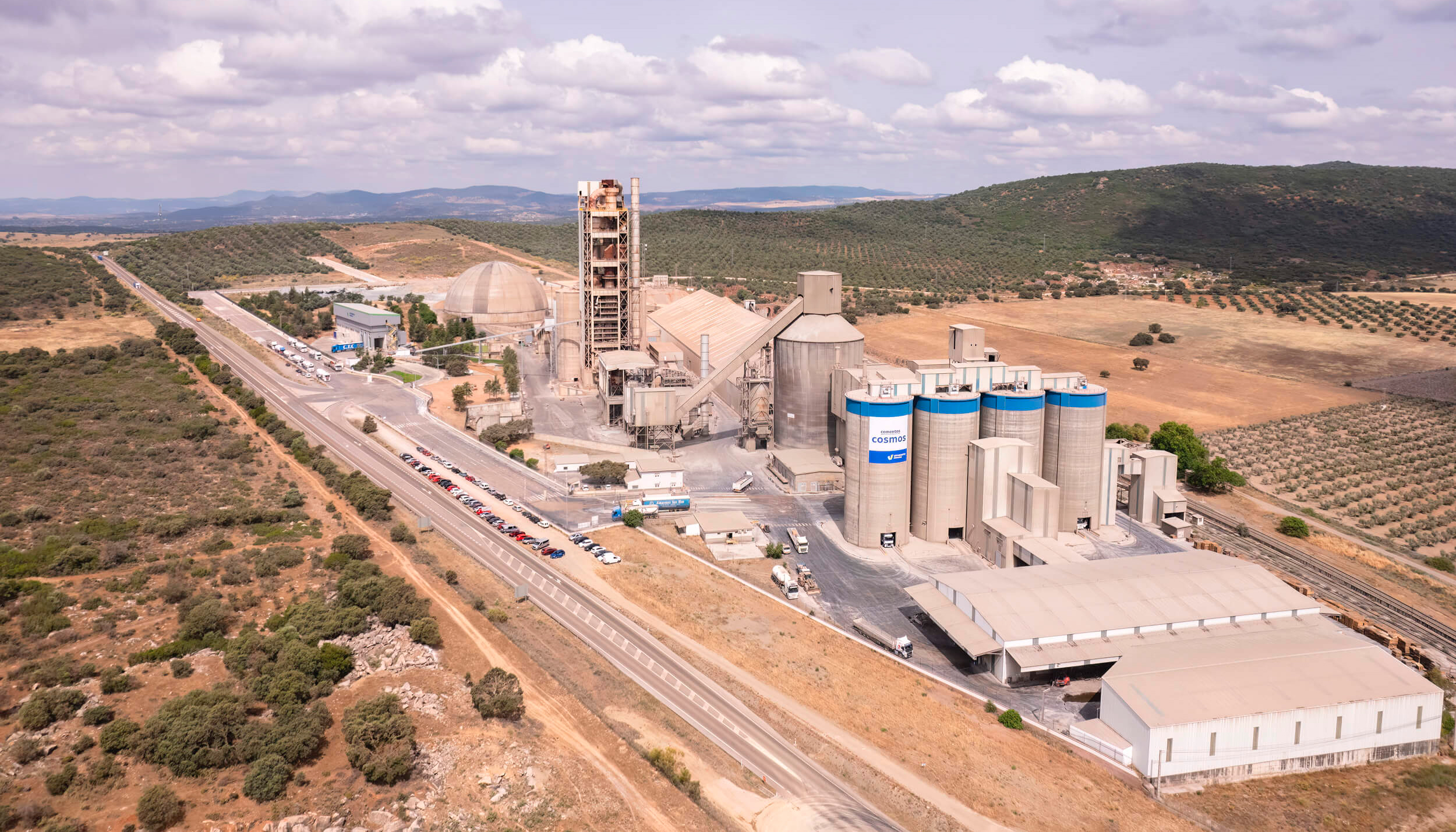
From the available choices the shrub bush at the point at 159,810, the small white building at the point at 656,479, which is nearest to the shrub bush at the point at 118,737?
the shrub bush at the point at 159,810

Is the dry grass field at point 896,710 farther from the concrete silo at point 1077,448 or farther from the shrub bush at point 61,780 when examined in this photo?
the shrub bush at point 61,780

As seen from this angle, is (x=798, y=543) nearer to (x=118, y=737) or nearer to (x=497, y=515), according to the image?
(x=497, y=515)

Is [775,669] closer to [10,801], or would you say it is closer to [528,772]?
[528,772]

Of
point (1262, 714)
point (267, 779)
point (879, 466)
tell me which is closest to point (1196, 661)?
point (1262, 714)

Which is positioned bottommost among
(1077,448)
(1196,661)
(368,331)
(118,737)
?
(118,737)

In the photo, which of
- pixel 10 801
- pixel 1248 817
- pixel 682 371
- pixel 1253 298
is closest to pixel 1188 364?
pixel 1253 298

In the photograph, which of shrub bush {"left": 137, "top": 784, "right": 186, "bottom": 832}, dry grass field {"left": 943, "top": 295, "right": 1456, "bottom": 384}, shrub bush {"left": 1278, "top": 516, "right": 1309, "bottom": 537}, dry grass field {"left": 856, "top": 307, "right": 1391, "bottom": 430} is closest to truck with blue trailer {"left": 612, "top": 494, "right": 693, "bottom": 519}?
shrub bush {"left": 137, "top": 784, "right": 186, "bottom": 832}
